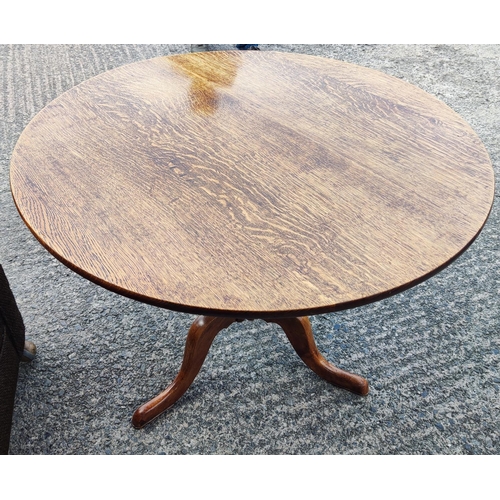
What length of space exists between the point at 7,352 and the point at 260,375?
0.68 metres

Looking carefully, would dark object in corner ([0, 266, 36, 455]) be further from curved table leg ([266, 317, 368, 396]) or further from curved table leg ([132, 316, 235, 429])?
curved table leg ([266, 317, 368, 396])

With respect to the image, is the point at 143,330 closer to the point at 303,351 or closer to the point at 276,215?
the point at 303,351

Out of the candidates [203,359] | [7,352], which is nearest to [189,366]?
[203,359]

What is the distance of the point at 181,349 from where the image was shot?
1609 mm

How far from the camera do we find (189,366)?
141 cm

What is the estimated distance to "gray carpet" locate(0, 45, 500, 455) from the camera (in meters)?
1.39

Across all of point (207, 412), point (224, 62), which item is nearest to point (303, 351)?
point (207, 412)

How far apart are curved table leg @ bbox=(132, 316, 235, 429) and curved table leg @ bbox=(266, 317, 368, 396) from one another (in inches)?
7.4

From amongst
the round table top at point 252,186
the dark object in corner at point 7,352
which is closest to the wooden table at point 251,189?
the round table top at point 252,186

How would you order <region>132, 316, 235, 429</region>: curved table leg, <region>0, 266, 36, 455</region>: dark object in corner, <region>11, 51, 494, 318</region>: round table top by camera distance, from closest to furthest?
1. <region>11, 51, 494, 318</region>: round table top
2. <region>0, 266, 36, 455</region>: dark object in corner
3. <region>132, 316, 235, 429</region>: curved table leg

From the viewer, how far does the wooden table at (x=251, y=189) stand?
92 centimetres

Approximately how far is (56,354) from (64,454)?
326 millimetres

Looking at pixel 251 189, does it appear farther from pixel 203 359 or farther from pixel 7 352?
pixel 7 352

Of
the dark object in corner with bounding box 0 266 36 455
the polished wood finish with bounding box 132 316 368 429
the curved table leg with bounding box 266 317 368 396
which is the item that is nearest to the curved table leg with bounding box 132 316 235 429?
the polished wood finish with bounding box 132 316 368 429
